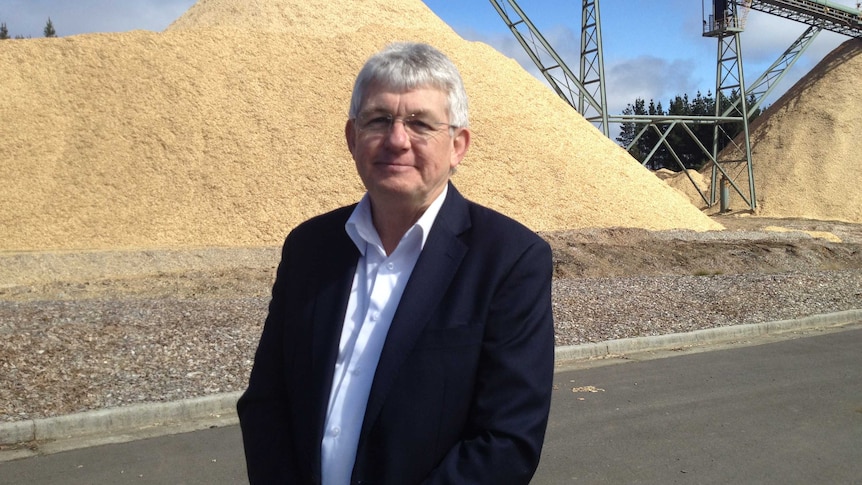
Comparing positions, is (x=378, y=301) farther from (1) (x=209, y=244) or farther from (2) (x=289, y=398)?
(1) (x=209, y=244)

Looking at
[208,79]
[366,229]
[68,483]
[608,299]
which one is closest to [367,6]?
[208,79]

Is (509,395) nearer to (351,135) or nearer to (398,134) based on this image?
(398,134)

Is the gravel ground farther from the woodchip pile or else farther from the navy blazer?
the woodchip pile

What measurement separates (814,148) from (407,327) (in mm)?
50824

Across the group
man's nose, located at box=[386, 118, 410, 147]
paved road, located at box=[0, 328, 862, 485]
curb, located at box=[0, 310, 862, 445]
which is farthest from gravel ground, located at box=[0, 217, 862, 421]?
man's nose, located at box=[386, 118, 410, 147]

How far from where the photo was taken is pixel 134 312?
1095 centimetres

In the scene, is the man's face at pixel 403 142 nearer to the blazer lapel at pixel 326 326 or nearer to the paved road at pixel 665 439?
the blazer lapel at pixel 326 326

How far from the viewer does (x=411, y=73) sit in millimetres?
2453

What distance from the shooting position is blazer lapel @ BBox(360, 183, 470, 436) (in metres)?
2.32

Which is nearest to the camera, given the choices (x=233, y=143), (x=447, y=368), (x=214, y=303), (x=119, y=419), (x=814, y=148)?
(x=447, y=368)

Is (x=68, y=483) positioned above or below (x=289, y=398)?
below

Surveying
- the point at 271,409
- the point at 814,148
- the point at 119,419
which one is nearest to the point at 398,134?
the point at 271,409

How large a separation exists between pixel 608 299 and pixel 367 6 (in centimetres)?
2343

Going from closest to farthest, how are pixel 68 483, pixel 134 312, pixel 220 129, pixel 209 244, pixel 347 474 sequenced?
pixel 347 474, pixel 68 483, pixel 134 312, pixel 209 244, pixel 220 129
